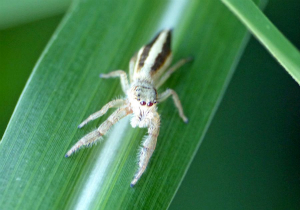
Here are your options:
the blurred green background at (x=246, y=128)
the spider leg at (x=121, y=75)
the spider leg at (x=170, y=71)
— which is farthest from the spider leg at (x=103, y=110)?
the blurred green background at (x=246, y=128)

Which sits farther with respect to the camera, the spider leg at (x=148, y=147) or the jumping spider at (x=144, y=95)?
the jumping spider at (x=144, y=95)

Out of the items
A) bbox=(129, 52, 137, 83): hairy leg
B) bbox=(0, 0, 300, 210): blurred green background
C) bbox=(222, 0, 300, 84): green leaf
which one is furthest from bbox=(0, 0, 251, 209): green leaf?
bbox=(222, 0, 300, 84): green leaf

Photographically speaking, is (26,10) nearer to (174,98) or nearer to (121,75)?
(121,75)

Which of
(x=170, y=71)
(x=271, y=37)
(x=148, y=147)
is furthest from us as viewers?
(x=170, y=71)

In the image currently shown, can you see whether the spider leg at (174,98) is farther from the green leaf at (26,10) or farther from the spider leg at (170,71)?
the green leaf at (26,10)

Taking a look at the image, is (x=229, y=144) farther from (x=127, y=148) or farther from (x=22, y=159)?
(x=22, y=159)

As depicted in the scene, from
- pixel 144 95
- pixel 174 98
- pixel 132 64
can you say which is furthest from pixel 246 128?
pixel 132 64
